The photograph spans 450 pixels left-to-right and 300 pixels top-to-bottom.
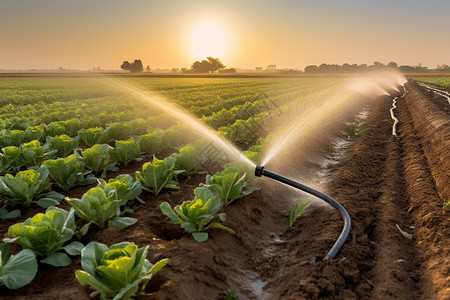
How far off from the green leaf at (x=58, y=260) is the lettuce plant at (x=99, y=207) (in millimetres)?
363

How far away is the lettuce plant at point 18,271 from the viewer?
2.52m

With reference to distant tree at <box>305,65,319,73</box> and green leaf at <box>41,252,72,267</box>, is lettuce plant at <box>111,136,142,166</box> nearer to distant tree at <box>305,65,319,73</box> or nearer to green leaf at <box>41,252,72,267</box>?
green leaf at <box>41,252,72,267</box>

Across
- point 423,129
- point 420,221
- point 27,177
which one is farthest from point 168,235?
A: point 423,129

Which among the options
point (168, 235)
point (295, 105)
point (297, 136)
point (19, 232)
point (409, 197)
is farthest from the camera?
point (295, 105)

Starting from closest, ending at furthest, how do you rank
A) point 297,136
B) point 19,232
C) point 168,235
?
1. point 19,232
2. point 168,235
3. point 297,136

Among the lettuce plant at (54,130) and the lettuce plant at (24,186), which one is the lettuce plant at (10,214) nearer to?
the lettuce plant at (24,186)

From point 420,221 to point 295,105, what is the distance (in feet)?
36.7

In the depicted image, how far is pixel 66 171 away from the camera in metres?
4.68

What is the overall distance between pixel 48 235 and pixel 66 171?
2010 millimetres

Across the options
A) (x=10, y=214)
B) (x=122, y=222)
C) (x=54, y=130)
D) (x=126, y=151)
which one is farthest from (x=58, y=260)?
(x=54, y=130)

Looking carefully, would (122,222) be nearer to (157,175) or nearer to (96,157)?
(157,175)

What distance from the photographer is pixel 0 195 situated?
4.22 m

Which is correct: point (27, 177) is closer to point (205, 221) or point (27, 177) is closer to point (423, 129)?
point (205, 221)

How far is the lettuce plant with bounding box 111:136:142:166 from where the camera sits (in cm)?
579
